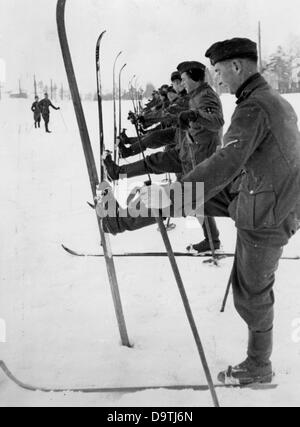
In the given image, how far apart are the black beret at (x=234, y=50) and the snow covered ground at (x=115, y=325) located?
63.8 inches

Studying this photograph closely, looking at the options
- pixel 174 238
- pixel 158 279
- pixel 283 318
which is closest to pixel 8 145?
pixel 174 238

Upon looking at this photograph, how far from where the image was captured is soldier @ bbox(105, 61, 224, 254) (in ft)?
12.6

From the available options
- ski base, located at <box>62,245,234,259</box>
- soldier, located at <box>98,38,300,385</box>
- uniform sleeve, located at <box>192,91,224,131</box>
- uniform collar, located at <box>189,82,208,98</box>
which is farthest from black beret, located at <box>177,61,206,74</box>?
soldier, located at <box>98,38,300,385</box>

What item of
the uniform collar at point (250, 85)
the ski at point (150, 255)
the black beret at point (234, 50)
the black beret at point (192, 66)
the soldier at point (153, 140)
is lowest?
the ski at point (150, 255)

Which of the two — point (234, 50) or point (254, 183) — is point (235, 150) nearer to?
point (254, 183)

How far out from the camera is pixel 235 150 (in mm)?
1756

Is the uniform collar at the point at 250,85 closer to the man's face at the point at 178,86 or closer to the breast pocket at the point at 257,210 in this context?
the breast pocket at the point at 257,210

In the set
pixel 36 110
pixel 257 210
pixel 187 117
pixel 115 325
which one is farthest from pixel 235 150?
pixel 36 110

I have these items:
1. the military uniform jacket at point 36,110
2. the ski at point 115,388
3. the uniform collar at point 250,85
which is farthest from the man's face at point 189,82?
the military uniform jacket at point 36,110

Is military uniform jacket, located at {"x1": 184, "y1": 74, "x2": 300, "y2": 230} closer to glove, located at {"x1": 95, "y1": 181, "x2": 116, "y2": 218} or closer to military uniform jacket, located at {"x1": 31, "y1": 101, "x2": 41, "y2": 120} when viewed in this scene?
glove, located at {"x1": 95, "y1": 181, "x2": 116, "y2": 218}

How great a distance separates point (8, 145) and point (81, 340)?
37.8 ft

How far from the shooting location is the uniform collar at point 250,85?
6.17 ft

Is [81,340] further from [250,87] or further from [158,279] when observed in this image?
[250,87]
